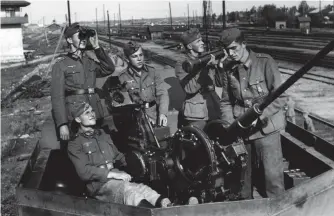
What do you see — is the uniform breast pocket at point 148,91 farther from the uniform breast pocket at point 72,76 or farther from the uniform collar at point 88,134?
the uniform collar at point 88,134

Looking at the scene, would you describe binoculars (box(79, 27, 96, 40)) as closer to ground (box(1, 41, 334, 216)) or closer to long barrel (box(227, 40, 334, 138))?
long barrel (box(227, 40, 334, 138))

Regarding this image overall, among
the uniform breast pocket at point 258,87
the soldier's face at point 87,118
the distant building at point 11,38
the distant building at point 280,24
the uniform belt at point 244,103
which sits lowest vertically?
the soldier's face at point 87,118

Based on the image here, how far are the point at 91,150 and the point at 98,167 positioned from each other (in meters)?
0.18

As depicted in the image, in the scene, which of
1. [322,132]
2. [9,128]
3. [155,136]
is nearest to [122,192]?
[155,136]

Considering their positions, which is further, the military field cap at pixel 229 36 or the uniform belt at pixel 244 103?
the uniform belt at pixel 244 103

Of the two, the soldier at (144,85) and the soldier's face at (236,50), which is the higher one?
the soldier's face at (236,50)

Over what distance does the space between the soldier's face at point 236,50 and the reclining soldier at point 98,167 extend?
1.49 metres

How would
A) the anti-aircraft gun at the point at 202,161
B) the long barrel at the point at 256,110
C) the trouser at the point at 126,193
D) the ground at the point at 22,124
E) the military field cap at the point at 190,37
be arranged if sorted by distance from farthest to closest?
1. the ground at the point at 22,124
2. the military field cap at the point at 190,37
3. the trouser at the point at 126,193
4. the anti-aircraft gun at the point at 202,161
5. the long barrel at the point at 256,110

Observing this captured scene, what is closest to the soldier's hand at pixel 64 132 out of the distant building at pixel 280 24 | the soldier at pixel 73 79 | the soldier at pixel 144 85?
the soldier at pixel 73 79

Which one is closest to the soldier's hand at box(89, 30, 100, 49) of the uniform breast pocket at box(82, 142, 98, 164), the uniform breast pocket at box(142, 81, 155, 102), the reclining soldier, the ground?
the uniform breast pocket at box(142, 81, 155, 102)

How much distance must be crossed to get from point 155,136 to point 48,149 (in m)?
1.74

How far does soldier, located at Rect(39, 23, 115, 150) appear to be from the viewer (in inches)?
190

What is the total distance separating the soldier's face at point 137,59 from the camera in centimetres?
497

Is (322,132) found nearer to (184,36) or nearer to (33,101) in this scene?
(184,36)
